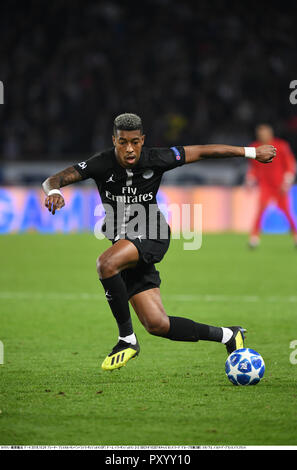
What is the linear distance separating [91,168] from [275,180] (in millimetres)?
10439

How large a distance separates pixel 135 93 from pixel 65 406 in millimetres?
20389

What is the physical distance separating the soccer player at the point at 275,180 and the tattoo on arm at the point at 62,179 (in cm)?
960

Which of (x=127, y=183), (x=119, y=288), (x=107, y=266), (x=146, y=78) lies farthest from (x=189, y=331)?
(x=146, y=78)

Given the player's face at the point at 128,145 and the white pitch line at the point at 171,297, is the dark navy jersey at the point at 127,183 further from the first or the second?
the white pitch line at the point at 171,297

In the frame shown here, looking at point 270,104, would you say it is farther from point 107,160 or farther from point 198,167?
point 107,160

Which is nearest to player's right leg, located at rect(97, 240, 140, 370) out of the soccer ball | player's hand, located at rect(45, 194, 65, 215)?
player's hand, located at rect(45, 194, 65, 215)

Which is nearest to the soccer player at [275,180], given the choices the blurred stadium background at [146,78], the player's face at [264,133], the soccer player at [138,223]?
the player's face at [264,133]

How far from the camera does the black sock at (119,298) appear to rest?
17.2 feet

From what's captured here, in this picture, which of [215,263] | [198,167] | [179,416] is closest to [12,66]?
[198,167]

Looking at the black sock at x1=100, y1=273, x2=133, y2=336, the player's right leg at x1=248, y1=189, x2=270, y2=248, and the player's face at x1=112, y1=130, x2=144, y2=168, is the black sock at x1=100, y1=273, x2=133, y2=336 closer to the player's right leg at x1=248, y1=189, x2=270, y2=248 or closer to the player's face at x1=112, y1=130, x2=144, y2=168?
the player's face at x1=112, y1=130, x2=144, y2=168

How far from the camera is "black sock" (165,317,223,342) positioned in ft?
17.8

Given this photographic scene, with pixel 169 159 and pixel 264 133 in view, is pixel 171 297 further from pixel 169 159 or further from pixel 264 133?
pixel 264 133

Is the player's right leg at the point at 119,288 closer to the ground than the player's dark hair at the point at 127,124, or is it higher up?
closer to the ground

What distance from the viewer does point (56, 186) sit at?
518cm
